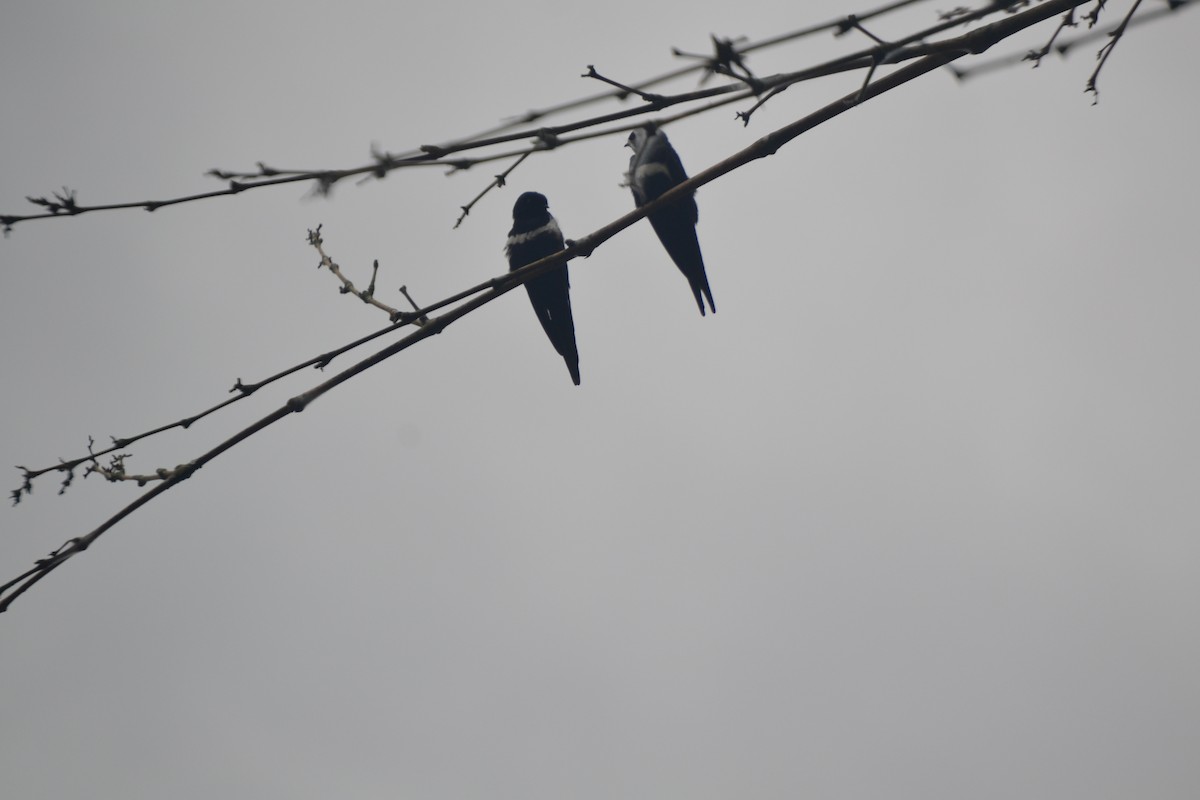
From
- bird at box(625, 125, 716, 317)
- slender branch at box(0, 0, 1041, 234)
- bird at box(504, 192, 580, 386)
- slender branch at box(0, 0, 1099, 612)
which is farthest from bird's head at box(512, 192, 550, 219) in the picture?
slender branch at box(0, 0, 1041, 234)

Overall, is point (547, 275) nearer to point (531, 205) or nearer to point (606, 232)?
point (531, 205)

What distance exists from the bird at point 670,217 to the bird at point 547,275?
995mm

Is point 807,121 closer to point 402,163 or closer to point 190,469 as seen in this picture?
point 402,163

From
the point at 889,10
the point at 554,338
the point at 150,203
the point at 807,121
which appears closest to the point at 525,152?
the point at 889,10

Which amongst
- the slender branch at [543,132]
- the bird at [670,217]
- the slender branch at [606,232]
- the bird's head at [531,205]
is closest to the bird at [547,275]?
the bird's head at [531,205]

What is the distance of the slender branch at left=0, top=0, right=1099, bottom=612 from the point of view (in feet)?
6.34

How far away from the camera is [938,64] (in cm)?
229

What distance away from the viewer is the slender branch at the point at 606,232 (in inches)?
76.0

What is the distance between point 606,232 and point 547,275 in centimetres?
412

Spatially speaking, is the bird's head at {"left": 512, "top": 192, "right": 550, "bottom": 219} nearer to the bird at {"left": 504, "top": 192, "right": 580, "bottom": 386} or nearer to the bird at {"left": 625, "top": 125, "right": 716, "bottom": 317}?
the bird at {"left": 504, "top": 192, "right": 580, "bottom": 386}

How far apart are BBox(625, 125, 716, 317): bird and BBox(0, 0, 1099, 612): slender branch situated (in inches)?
128

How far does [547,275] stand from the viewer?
6.79 metres

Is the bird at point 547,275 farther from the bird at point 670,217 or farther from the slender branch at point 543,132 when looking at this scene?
the slender branch at point 543,132

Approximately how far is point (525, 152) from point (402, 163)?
0.23 metres
